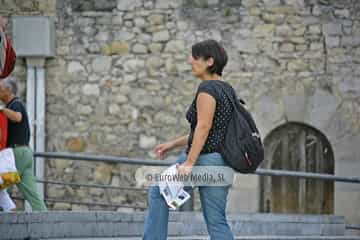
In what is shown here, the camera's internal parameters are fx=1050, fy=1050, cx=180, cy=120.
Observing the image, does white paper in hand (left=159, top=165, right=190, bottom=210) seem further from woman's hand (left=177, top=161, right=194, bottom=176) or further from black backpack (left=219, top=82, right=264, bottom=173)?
black backpack (left=219, top=82, right=264, bottom=173)

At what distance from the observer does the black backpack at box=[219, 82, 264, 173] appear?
20.7ft

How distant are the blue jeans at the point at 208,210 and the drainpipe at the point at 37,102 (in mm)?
6435

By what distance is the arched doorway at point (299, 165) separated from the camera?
12586 mm

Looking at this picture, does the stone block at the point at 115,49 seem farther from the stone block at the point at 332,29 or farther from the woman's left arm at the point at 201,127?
the woman's left arm at the point at 201,127

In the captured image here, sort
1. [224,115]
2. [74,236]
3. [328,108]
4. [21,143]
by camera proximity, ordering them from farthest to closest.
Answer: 1. [328,108]
2. [21,143]
3. [74,236]
4. [224,115]

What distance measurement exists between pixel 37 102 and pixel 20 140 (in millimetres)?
3881

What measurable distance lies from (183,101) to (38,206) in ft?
12.6

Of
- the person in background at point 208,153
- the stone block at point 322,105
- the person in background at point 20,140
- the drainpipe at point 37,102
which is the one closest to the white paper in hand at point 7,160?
the person in background at point 20,140

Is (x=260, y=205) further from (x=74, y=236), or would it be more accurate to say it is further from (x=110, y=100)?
(x=74, y=236)

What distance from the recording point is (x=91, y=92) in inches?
497

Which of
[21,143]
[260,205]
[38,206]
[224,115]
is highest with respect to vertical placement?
[224,115]

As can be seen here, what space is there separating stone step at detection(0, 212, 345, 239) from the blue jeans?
1.31m

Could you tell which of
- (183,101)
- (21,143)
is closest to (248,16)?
(183,101)

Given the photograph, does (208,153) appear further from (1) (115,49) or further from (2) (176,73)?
(1) (115,49)
